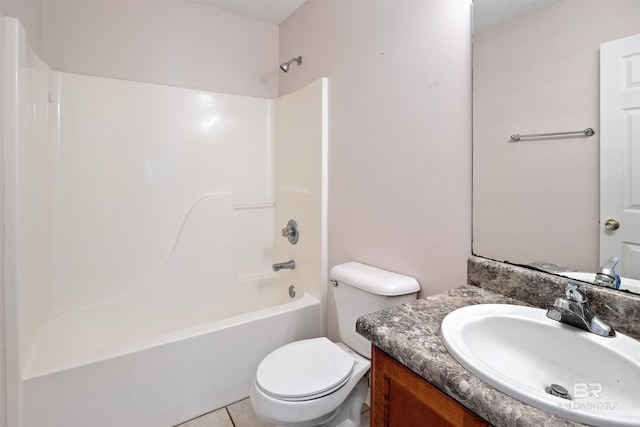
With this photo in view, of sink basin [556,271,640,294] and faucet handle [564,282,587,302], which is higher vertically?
sink basin [556,271,640,294]

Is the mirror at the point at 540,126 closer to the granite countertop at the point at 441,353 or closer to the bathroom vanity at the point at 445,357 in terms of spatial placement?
the bathroom vanity at the point at 445,357

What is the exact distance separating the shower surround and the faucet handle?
4.31ft

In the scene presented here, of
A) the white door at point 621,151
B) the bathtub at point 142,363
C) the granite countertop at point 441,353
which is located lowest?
the bathtub at point 142,363

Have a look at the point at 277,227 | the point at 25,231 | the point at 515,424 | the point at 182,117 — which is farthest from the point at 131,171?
the point at 515,424

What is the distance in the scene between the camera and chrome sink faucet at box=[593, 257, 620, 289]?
87 centimetres

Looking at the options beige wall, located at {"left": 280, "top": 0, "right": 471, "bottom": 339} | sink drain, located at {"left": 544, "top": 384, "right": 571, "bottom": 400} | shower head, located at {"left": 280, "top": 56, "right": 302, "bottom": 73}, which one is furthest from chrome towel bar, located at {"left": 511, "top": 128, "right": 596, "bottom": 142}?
shower head, located at {"left": 280, "top": 56, "right": 302, "bottom": 73}

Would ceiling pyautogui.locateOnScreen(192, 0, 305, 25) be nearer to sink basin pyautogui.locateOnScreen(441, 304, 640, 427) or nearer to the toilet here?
the toilet

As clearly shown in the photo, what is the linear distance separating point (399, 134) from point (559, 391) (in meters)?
1.11

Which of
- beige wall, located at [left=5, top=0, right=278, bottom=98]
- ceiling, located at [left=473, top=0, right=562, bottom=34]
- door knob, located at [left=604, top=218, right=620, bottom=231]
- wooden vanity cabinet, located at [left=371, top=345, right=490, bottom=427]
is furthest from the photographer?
beige wall, located at [left=5, top=0, right=278, bottom=98]

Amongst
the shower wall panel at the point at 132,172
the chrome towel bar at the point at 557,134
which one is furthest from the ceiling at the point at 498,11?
the shower wall panel at the point at 132,172

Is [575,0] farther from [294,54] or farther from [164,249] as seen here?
[164,249]

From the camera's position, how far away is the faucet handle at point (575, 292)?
84 centimetres

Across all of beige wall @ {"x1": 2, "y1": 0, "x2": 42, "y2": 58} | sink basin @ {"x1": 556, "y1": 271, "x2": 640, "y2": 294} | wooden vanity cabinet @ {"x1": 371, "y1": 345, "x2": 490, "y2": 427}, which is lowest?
wooden vanity cabinet @ {"x1": 371, "y1": 345, "x2": 490, "y2": 427}

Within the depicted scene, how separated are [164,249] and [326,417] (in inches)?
57.6
